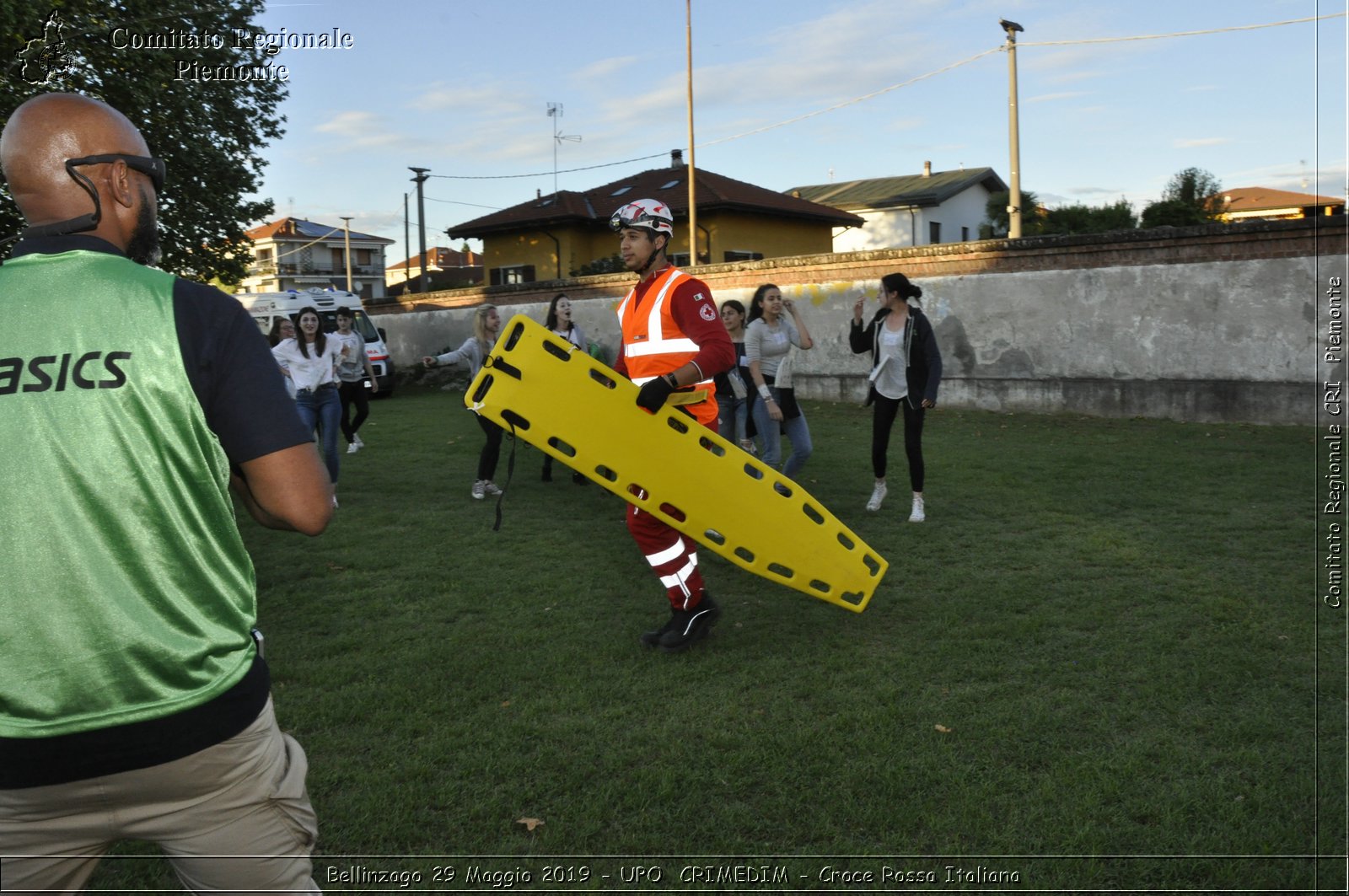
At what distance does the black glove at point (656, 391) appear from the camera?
4.97 meters

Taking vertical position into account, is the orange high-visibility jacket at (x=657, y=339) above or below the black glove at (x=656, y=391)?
above

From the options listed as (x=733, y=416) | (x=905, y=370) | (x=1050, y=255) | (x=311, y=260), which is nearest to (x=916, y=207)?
(x=1050, y=255)

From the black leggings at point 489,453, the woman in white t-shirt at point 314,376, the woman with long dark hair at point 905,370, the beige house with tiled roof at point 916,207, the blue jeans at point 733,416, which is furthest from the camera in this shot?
the beige house with tiled roof at point 916,207


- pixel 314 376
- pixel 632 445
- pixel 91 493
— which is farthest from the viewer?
pixel 314 376

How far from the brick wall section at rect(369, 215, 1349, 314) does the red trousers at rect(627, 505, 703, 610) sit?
815 cm

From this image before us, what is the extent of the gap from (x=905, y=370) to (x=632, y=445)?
13.8ft

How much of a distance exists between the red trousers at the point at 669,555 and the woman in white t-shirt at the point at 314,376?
5561mm

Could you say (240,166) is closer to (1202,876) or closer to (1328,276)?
(1328,276)

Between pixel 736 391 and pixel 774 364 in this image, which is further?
pixel 736 391

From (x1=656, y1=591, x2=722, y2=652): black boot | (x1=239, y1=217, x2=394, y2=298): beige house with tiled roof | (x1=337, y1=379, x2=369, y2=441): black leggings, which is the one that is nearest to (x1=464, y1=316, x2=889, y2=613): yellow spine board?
(x1=656, y1=591, x2=722, y2=652): black boot

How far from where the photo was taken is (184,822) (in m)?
1.74

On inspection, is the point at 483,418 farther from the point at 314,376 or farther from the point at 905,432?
the point at 905,432

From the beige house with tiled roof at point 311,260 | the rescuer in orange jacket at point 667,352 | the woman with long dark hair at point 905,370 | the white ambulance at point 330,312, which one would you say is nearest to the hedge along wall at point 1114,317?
the woman with long dark hair at point 905,370

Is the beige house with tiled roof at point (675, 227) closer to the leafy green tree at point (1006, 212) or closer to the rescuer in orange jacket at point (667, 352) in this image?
the leafy green tree at point (1006, 212)
